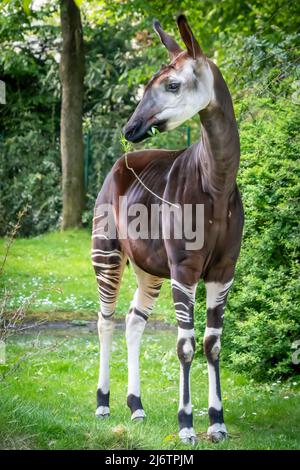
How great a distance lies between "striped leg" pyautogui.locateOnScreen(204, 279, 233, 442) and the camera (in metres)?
5.40

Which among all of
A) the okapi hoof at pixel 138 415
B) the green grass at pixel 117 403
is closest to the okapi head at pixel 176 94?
the green grass at pixel 117 403

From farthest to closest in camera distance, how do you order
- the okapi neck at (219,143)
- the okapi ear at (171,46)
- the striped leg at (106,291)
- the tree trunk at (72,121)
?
the tree trunk at (72,121), the striped leg at (106,291), the okapi ear at (171,46), the okapi neck at (219,143)

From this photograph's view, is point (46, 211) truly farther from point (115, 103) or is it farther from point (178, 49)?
point (178, 49)

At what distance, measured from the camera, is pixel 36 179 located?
60.1 feet

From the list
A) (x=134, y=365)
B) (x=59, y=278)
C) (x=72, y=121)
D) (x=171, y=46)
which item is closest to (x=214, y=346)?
(x=134, y=365)

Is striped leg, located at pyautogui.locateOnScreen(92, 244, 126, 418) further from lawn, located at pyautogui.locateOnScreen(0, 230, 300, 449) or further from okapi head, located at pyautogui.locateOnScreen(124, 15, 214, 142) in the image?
okapi head, located at pyautogui.locateOnScreen(124, 15, 214, 142)

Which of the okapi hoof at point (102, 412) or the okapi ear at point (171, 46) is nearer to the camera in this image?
the okapi ear at point (171, 46)

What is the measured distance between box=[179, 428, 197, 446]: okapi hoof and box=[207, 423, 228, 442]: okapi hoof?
19 centimetres

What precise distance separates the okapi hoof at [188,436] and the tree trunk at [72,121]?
39.5 feet

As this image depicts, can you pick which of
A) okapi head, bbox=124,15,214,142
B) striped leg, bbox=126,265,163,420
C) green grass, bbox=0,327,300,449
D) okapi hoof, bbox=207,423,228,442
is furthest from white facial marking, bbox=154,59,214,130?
okapi hoof, bbox=207,423,228,442

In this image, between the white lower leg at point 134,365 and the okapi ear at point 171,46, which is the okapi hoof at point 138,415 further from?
the okapi ear at point 171,46

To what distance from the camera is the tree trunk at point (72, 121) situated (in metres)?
16.7

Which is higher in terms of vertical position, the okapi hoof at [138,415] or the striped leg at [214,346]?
the striped leg at [214,346]
